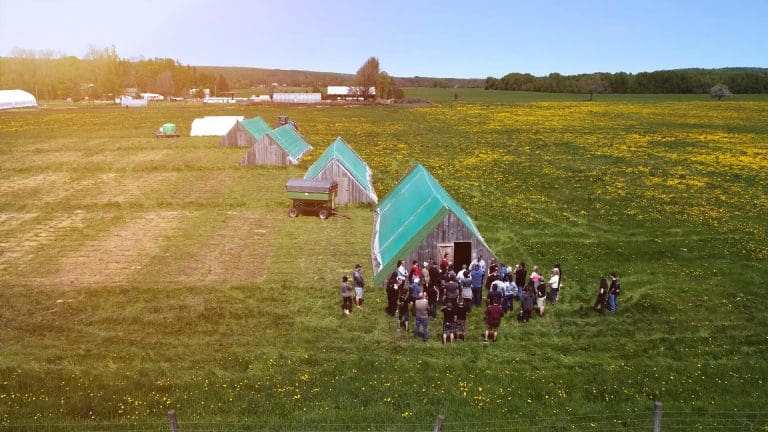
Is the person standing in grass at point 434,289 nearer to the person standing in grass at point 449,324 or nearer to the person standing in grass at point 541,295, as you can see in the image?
the person standing in grass at point 449,324

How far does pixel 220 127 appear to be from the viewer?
65250 millimetres

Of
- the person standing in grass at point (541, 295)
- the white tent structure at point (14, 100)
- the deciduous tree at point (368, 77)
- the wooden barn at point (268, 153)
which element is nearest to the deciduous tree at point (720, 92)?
the deciduous tree at point (368, 77)

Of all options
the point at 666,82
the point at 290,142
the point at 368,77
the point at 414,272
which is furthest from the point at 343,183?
the point at 666,82

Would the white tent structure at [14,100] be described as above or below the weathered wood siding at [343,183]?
above

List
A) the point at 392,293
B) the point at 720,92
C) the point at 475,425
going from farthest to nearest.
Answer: the point at 720,92
the point at 392,293
the point at 475,425

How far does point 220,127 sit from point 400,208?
48030mm

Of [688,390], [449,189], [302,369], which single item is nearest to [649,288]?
[688,390]

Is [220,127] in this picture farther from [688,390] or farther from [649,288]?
[688,390]

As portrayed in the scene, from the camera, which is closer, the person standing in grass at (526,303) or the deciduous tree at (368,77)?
the person standing in grass at (526,303)

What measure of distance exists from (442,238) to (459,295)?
265 centimetres

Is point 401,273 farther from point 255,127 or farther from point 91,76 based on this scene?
→ point 91,76

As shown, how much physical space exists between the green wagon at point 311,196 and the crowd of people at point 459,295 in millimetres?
10635

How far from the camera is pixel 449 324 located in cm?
1519

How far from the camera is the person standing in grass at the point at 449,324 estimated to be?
14969mm
